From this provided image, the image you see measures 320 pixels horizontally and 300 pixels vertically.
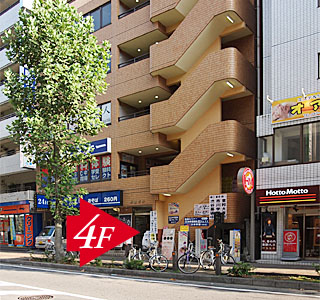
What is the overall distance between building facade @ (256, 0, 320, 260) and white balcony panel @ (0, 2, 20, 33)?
25.6 m

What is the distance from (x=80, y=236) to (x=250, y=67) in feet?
51.3

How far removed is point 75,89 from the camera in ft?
58.9

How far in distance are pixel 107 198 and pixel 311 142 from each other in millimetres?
13038

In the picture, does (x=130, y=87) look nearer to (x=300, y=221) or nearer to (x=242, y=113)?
(x=242, y=113)

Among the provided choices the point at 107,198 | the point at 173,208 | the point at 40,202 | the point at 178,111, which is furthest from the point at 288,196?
the point at 40,202

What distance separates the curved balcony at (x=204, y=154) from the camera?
18750 millimetres

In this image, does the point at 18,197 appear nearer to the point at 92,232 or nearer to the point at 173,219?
the point at 173,219

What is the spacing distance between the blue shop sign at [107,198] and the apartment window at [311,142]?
452 inches

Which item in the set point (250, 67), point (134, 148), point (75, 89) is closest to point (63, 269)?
point (75, 89)

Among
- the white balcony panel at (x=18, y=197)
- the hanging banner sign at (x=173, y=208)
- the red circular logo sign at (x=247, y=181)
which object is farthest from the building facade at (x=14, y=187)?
the red circular logo sign at (x=247, y=181)

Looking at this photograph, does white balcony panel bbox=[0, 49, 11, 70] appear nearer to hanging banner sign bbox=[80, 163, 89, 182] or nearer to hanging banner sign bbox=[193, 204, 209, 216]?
hanging banner sign bbox=[80, 163, 89, 182]

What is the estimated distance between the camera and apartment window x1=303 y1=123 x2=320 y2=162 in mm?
16250

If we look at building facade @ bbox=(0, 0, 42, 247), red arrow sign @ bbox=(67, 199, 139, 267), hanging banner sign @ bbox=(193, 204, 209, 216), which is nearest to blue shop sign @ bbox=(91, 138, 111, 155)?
hanging banner sign @ bbox=(193, 204, 209, 216)

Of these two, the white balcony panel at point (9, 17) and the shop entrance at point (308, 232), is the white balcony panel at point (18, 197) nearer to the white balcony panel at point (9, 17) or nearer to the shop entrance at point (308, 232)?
the white balcony panel at point (9, 17)
